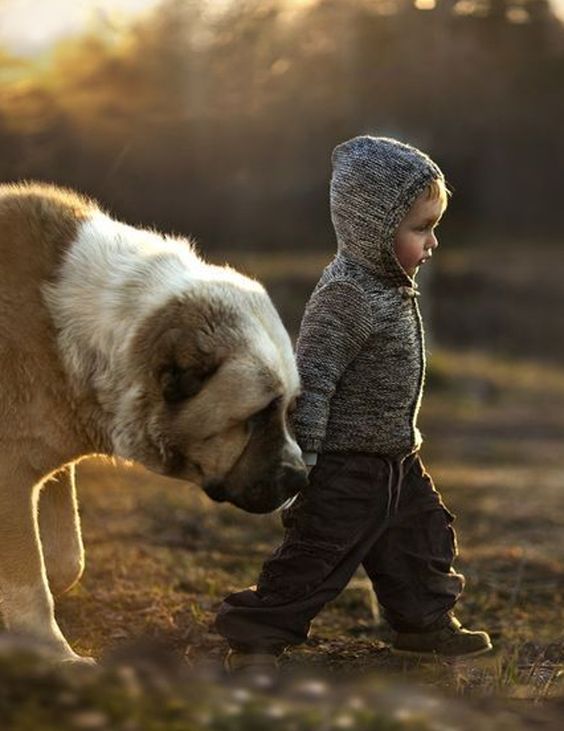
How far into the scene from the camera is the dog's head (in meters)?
3.85

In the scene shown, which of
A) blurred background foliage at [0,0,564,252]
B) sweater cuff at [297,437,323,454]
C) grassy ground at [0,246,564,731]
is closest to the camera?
grassy ground at [0,246,564,731]

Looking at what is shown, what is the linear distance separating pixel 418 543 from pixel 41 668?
206 cm

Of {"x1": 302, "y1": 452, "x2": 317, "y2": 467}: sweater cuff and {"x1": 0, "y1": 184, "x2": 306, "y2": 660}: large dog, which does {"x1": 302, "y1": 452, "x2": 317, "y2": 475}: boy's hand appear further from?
{"x1": 0, "y1": 184, "x2": 306, "y2": 660}: large dog

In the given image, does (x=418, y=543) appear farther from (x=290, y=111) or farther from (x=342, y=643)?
(x=290, y=111)

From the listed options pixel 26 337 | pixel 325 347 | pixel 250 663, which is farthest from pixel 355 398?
pixel 26 337

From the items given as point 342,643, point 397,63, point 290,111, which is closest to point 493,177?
point 397,63

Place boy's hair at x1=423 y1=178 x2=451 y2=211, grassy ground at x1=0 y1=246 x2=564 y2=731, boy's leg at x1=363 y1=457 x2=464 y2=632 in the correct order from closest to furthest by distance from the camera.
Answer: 1. grassy ground at x1=0 y1=246 x2=564 y2=731
2. boy's hair at x1=423 y1=178 x2=451 y2=211
3. boy's leg at x1=363 y1=457 x2=464 y2=632

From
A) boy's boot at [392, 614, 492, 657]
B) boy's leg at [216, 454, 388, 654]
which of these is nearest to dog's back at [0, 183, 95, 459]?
boy's leg at [216, 454, 388, 654]

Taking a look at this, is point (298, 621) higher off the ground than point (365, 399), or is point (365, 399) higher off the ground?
point (365, 399)

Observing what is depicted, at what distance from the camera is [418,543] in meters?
4.54

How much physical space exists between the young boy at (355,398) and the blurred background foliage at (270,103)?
364 cm

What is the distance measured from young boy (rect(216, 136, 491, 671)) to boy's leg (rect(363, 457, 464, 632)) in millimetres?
12

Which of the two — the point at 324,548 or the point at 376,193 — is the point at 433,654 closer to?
the point at 324,548

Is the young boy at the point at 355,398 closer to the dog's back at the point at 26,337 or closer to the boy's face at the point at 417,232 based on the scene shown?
the boy's face at the point at 417,232
